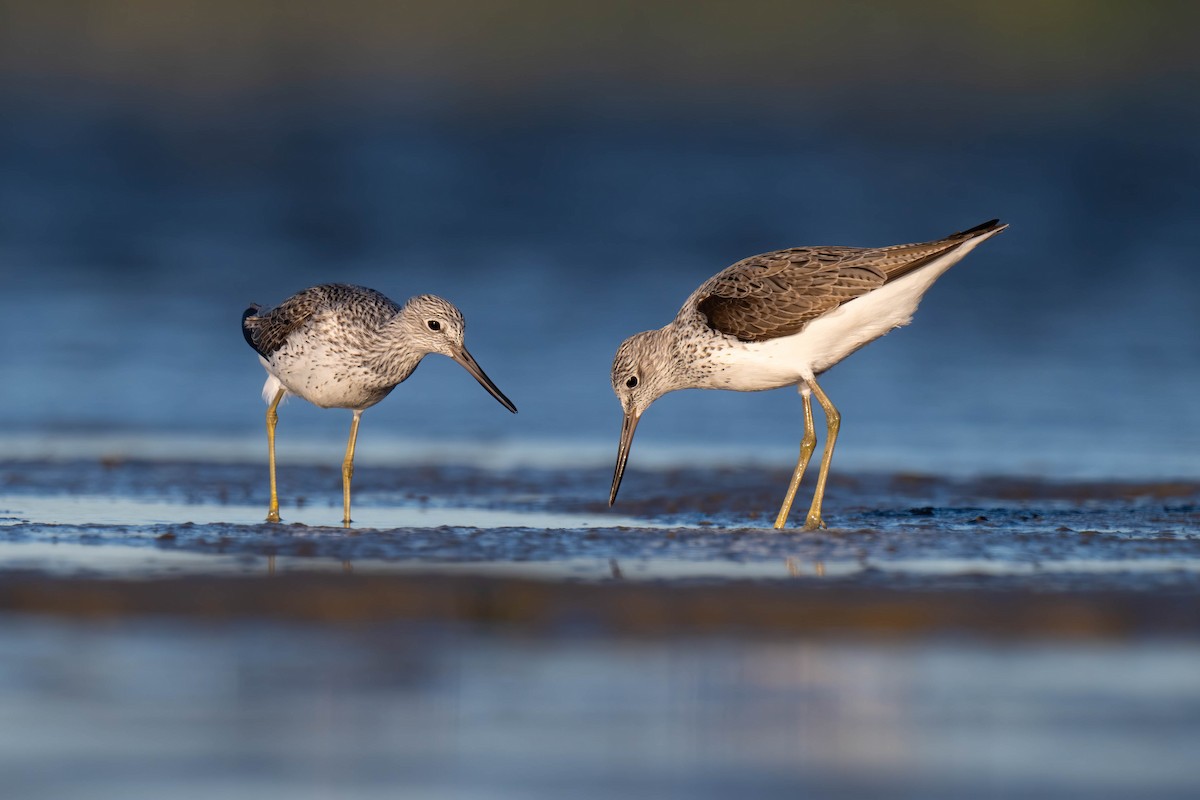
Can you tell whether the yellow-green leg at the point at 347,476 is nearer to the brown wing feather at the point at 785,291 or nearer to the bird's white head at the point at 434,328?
the bird's white head at the point at 434,328

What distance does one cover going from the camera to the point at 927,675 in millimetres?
6379

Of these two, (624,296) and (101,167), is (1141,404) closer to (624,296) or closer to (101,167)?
(624,296)

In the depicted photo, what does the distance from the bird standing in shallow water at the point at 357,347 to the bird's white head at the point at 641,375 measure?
2.47 feet

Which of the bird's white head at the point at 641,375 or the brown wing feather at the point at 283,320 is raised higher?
the brown wing feather at the point at 283,320

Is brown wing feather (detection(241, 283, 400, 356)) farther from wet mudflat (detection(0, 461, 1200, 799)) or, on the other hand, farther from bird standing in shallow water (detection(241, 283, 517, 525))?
wet mudflat (detection(0, 461, 1200, 799))

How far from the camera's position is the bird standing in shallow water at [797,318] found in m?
10.6

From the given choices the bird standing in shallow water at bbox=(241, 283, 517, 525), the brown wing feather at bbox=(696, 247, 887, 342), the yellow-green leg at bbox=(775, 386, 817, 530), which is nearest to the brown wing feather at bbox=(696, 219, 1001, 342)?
the brown wing feather at bbox=(696, 247, 887, 342)

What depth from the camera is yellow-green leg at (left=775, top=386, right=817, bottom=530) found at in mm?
10423

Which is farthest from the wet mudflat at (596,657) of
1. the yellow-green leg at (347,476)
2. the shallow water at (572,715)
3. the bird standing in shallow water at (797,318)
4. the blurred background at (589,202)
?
the blurred background at (589,202)

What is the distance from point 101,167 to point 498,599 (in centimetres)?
1985

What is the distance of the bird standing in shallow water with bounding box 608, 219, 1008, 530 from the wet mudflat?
3.97 ft

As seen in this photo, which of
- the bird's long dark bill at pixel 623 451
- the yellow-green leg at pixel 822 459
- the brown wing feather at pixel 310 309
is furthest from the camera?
the brown wing feather at pixel 310 309

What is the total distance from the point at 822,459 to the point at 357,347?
310 cm

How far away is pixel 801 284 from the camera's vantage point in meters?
10.7
